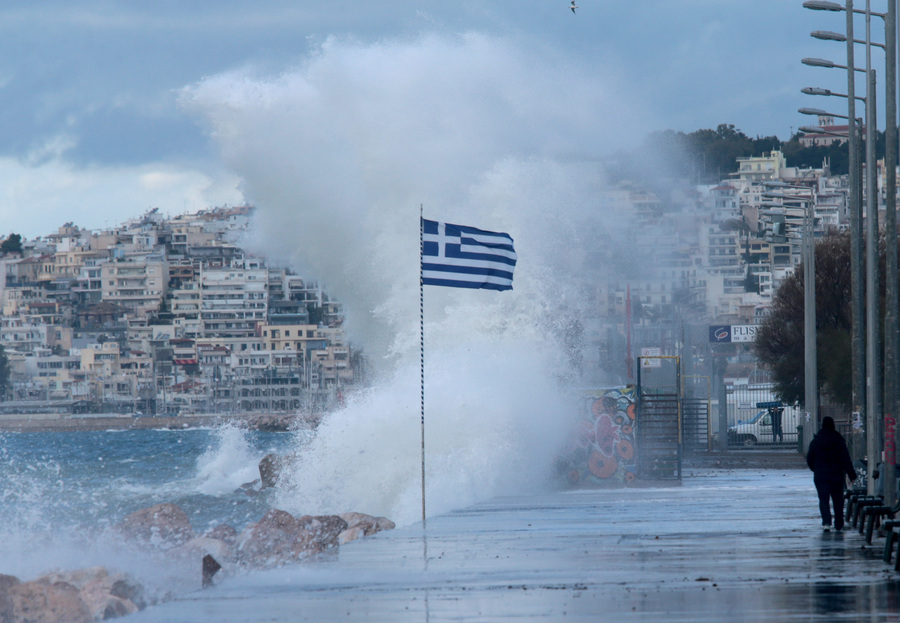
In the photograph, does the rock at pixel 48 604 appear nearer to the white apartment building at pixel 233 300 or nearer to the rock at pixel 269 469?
the rock at pixel 269 469

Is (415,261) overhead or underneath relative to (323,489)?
overhead

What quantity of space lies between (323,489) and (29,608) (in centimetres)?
1490

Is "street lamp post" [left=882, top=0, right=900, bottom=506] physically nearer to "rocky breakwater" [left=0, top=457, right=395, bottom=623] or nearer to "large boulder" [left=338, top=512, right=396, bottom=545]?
"large boulder" [left=338, top=512, right=396, bottom=545]

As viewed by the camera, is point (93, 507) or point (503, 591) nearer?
point (503, 591)

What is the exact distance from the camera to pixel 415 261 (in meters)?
35.9

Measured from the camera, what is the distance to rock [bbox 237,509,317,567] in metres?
15.8

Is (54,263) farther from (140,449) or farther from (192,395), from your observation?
(140,449)

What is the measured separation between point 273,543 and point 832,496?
7554mm

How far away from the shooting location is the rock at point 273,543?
52.0 feet

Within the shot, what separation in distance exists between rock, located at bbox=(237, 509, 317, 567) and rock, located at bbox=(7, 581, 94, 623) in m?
3.16

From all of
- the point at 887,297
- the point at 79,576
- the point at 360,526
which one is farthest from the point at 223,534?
the point at 887,297

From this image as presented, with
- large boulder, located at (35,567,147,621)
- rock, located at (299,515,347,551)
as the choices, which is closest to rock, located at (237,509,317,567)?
rock, located at (299,515,347,551)

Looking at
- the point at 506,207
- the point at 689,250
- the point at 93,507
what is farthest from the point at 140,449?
the point at 506,207

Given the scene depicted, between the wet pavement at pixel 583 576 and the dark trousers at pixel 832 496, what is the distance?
238 mm
